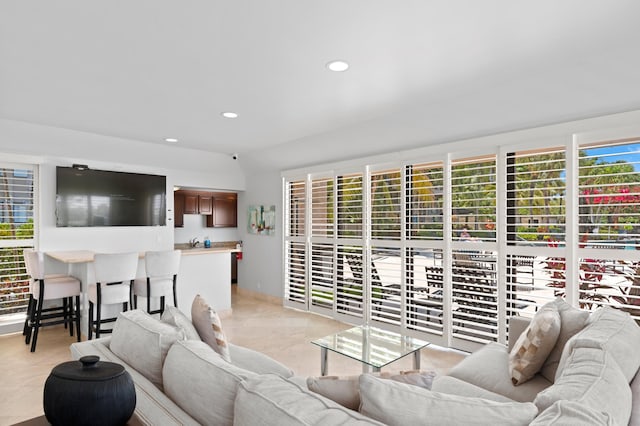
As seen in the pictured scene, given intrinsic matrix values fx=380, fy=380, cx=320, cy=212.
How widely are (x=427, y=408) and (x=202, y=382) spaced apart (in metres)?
0.76

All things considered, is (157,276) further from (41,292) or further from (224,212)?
(224,212)

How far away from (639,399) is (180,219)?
24.2 ft

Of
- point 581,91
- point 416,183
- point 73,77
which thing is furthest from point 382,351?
point 73,77

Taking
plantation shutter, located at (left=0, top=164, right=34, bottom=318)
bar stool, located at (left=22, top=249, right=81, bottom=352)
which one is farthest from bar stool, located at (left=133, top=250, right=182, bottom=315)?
plantation shutter, located at (left=0, top=164, right=34, bottom=318)

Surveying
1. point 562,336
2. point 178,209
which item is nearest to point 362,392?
point 562,336

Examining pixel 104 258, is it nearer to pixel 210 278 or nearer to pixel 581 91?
pixel 210 278

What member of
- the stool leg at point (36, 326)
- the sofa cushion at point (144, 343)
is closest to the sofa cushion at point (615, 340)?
the sofa cushion at point (144, 343)

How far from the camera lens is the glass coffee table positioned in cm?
274

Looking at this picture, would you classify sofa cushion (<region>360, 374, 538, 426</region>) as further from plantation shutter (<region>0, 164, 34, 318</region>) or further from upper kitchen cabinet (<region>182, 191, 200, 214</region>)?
upper kitchen cabinet (<region>182, 191, 200, 214</region>)

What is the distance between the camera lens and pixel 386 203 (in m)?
4.82

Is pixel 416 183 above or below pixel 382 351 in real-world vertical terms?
above

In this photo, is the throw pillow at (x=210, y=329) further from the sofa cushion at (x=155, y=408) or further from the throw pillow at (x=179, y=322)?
the sofa cushion at (x=155, y=408)

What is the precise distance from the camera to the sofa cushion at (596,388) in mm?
1255

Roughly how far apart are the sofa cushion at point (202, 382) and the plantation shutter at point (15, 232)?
4575mm
